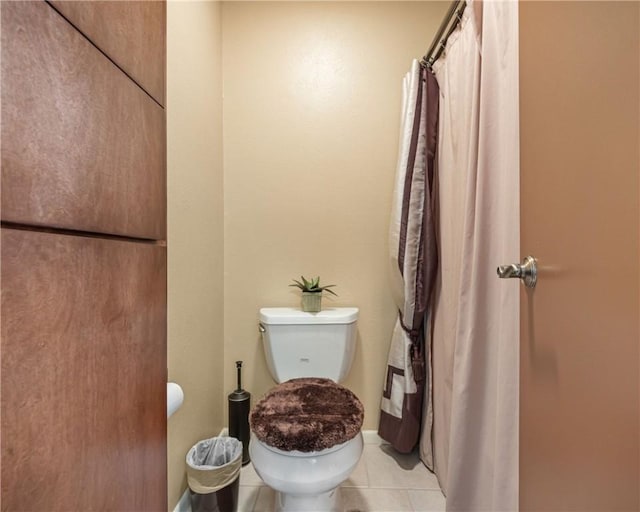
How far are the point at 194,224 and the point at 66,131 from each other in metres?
0.91

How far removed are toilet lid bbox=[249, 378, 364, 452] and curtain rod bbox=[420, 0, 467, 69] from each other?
1.39m

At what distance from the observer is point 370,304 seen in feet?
5.19

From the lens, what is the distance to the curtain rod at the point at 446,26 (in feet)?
3.61

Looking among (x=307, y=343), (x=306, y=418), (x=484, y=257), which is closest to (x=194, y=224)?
(x=307, y=343)

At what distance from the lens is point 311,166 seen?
1590 mm

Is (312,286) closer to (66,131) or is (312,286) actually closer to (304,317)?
(304,317)

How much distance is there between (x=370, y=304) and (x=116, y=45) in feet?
4.51

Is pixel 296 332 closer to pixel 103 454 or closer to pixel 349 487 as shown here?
pixel 349 487

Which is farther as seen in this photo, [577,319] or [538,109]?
[538,109]

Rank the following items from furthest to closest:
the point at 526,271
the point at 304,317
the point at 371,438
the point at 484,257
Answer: the point at 371,438
the point at 304,317
the point at 484,257
the point at 526,271

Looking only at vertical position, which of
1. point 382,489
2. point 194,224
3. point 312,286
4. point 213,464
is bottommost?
point 382,489

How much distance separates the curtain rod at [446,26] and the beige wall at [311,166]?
220 millimetres

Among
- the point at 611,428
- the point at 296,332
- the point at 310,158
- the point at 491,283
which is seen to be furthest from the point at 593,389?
the point at 310,158

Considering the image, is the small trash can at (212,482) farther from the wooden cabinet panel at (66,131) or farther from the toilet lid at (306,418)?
the wooden cabinet panel at (66,131)
